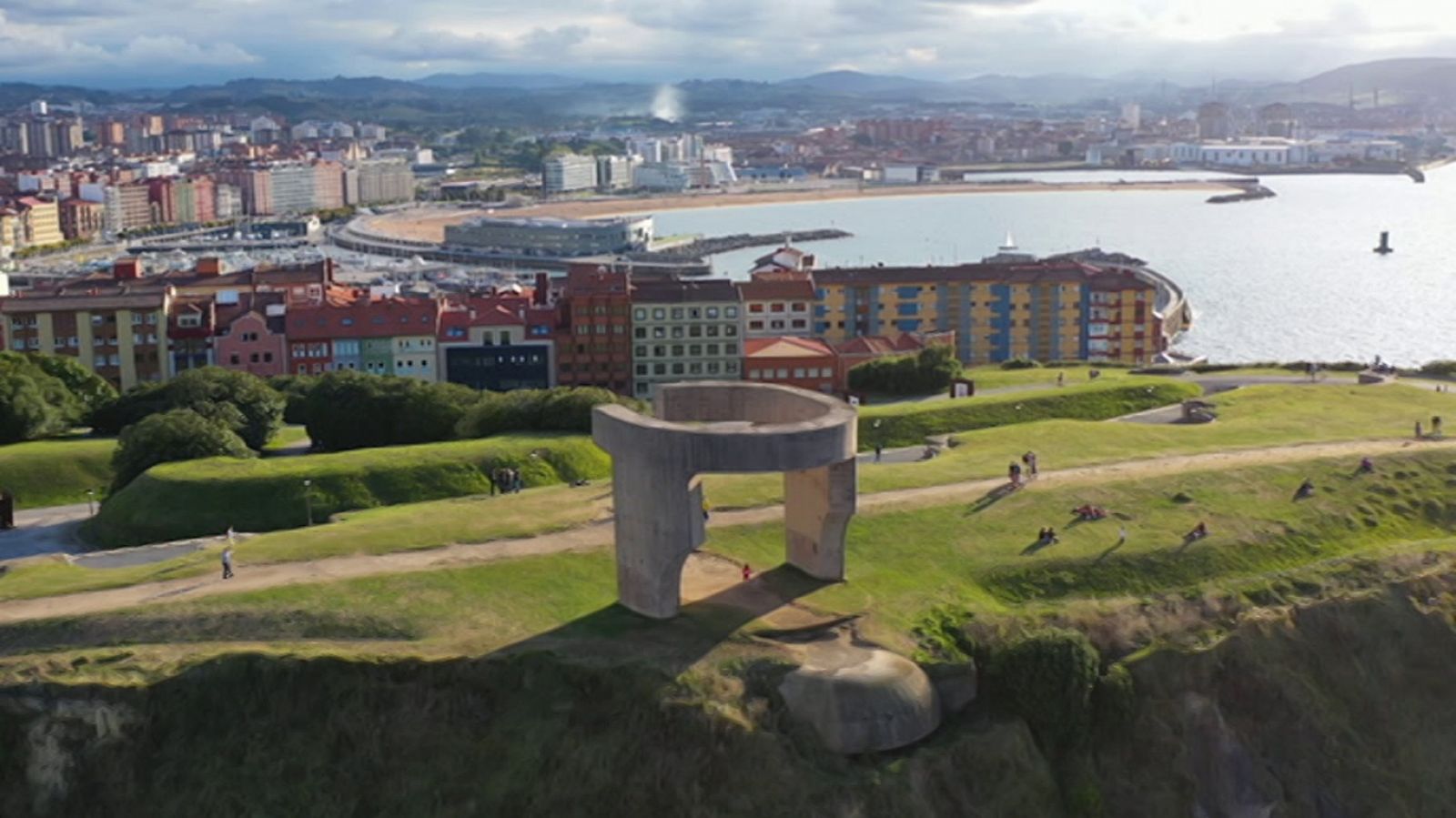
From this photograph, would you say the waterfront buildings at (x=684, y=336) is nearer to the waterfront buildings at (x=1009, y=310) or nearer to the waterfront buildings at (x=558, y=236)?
the waterfront buildings at (x=1009, y=310)

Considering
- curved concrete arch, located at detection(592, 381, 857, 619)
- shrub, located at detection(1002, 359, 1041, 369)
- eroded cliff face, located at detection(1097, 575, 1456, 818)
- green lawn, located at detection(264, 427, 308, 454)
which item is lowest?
eroded cliff face, located at detection(1097, 575, 1456, 818)

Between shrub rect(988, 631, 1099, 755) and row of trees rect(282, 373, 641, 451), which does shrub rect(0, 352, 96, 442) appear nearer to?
row of trees rect(282, 373, 641, 451)

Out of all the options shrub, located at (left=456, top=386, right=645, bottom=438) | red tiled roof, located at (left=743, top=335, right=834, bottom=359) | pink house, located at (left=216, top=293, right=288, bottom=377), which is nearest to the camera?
shrub, located at (left=456, top=386, right=645, bottom=438)

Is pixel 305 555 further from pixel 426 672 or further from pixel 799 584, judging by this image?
pixel 799 584

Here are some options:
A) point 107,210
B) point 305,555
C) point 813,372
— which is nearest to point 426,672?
point 305,555

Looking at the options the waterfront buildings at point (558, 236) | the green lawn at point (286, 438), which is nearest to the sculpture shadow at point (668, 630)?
the green lawn at point (286, 438)

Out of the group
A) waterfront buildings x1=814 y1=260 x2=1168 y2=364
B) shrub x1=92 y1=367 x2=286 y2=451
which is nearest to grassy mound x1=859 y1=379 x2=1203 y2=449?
shrub x1=92 y1=367 x2=286 y2=451

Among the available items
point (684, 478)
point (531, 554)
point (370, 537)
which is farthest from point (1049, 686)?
point (370, 537)
